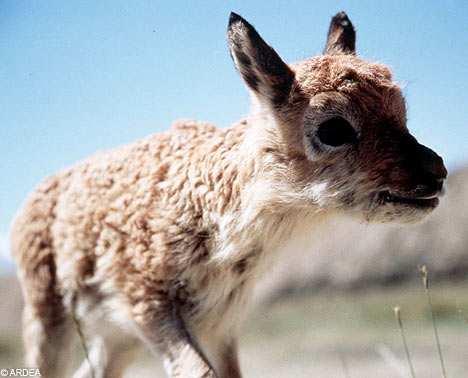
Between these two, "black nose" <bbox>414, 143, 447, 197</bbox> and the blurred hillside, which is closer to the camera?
"black nose" <bbox>414, 143, 447, 197</bbox>

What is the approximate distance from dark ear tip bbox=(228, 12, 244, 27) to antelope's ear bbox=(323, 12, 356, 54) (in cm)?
127

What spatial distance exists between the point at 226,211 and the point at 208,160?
45 centimetres

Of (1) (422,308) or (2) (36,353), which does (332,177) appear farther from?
(1) (422,308)

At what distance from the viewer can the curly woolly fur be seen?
5230 millimetres

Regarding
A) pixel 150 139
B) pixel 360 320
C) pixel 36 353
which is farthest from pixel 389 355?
pixel 360 320

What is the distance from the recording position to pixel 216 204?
19.6 ft

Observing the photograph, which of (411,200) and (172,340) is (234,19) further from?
(172,340)

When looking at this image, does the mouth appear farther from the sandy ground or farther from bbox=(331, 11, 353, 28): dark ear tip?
the sandy ground

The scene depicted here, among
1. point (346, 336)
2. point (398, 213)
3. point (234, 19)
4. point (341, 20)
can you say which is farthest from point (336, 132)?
→ point (346, 336)

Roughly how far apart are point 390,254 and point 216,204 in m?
13.7

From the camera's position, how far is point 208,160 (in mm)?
6129

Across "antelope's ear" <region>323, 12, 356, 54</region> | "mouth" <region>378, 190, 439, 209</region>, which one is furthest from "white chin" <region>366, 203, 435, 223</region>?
"antelope's ear" <region>323, 12, 356, 54</region>

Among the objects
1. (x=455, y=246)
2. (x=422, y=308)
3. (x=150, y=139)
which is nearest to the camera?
(x=150, y=139)

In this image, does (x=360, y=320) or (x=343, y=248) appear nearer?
(x=360, y=320)
